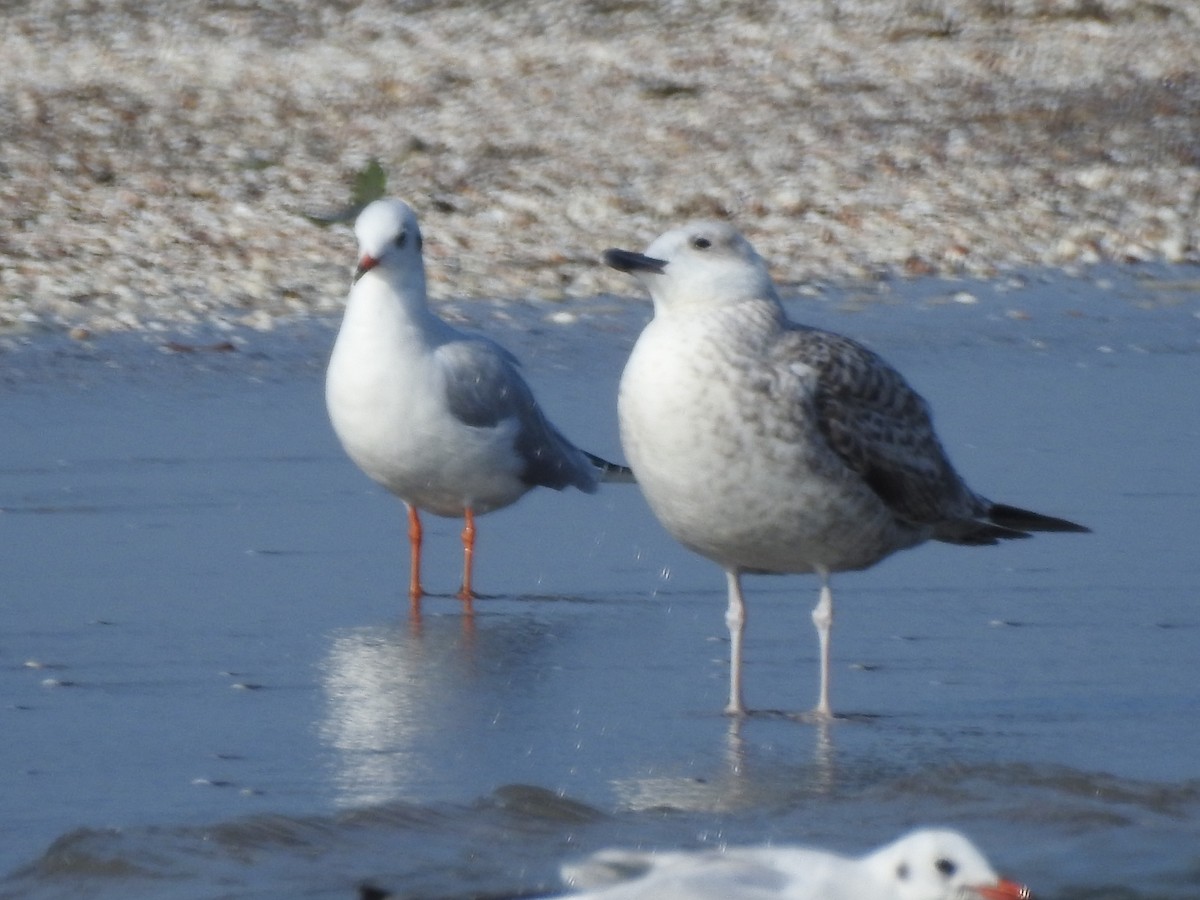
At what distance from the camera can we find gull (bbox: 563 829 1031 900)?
3398 mm

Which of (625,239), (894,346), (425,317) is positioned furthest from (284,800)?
(625,239)

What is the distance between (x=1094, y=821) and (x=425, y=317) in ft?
11.3

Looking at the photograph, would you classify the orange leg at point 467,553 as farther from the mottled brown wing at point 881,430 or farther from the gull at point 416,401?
the mottled brown wing at point 881,430

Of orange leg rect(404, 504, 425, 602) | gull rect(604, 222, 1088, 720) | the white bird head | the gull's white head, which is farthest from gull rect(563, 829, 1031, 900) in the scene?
the white bird head

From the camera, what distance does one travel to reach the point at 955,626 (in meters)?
6.25

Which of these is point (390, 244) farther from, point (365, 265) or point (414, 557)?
point (414, 557)

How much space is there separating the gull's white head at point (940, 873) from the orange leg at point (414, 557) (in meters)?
3.55

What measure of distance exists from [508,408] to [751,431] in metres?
2.24

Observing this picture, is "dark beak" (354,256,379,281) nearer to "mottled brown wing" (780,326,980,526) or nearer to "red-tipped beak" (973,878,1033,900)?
"mottled brown wing" (780,326,980,526)

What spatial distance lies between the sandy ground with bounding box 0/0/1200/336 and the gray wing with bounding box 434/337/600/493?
11.5ft

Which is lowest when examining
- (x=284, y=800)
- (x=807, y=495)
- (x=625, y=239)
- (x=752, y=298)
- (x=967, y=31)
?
(x=284, y=800)

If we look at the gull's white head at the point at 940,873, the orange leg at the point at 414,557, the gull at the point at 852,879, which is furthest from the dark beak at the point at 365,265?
the gull's white head at the point at 940,873

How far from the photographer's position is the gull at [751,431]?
17.7ft

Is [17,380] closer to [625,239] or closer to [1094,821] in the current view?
[625,239]
